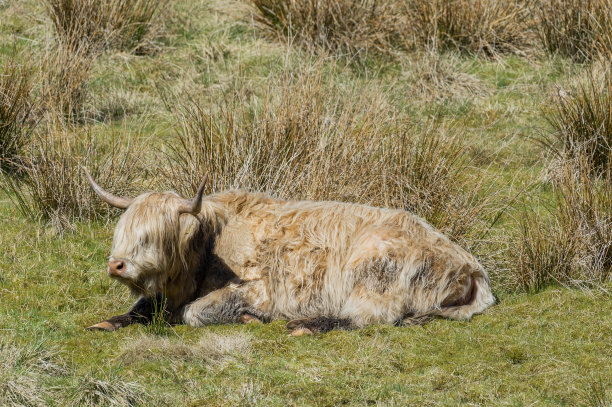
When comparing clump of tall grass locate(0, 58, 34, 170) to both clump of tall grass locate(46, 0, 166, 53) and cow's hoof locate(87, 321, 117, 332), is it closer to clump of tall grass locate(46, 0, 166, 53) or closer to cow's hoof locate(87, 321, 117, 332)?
clump of tall grass locate(46, 0, 166, 53)

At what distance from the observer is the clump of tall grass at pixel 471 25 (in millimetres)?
10914

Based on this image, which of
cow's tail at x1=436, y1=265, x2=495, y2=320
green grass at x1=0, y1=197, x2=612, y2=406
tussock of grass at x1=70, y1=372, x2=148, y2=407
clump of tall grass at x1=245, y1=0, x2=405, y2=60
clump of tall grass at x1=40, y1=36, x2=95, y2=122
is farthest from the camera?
clump of tall grass at x1=245, y1=0, x2=405, y2=60

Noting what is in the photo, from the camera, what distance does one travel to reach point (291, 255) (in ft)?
20.0

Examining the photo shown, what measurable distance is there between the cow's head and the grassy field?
0.31 m

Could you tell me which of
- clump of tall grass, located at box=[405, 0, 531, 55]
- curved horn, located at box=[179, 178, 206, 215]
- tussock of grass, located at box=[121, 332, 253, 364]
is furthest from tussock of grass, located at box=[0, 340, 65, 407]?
clump of tall grass, located at box=[405, 0, 531, 55]

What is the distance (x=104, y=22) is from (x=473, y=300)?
6.19m

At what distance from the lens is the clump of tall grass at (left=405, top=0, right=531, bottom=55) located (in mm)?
10914

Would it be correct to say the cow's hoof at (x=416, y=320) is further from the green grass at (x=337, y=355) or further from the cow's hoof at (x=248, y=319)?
the cow's hoof at (x=248, y=319)

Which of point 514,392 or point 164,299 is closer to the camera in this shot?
point 514,392

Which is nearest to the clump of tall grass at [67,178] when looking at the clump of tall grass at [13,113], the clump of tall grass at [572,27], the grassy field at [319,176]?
the grassy field at [319,176]

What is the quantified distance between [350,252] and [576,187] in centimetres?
200

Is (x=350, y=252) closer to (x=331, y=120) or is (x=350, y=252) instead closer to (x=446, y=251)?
(x=446, y=251)

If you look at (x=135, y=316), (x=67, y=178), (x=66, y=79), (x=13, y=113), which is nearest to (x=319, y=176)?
(x=135, y=316)

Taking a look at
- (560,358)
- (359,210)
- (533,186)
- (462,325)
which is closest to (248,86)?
(533,186)
